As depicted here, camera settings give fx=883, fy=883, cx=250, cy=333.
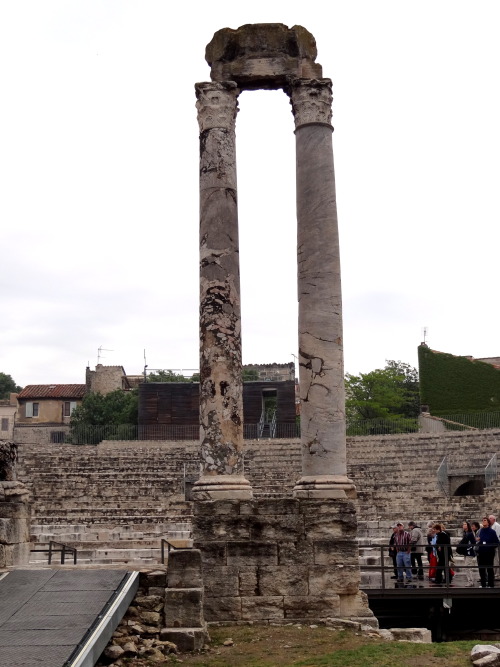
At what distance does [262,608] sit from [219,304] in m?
4.33

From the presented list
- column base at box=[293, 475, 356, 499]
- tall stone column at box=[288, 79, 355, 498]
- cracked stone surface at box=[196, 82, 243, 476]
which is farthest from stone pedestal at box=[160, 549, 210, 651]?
tall stone column at box=[288, 79, 355, 498]

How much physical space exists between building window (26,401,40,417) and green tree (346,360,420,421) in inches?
857

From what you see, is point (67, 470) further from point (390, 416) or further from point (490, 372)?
point (390, 416)

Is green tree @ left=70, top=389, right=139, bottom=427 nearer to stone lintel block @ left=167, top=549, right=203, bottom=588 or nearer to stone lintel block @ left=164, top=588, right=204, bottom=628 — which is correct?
stone lintel block @ left=167, top=549, right=203, bottom=588

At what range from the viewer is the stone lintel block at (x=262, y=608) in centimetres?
1159

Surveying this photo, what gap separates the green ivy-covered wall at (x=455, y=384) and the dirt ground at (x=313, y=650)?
35.2 meters

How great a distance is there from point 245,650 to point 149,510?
47.4ft

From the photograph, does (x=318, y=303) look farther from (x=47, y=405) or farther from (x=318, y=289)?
(x=47, y=405)

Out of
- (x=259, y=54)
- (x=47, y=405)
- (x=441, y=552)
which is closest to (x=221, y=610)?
(x=441, y=552)

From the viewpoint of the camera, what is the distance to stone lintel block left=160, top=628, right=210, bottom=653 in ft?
32.0

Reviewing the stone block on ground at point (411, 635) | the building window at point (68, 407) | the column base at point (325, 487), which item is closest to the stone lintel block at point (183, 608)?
the stone block on ground at point (411, 635)

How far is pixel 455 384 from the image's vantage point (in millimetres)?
45438

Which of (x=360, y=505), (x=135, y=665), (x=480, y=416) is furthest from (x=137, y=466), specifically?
(x=135, y=665)

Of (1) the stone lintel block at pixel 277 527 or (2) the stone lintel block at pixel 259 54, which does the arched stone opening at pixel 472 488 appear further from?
(2) the stone lintel block at pixel 259 54
